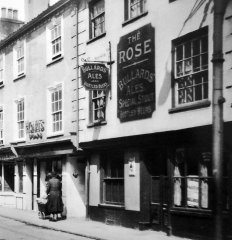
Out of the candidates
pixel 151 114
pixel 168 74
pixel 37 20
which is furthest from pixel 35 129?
pixel 168 74

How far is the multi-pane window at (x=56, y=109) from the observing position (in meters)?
19.6

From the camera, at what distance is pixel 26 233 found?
1421 centimetres

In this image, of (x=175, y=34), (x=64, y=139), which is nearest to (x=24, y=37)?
(x=64, y=139)

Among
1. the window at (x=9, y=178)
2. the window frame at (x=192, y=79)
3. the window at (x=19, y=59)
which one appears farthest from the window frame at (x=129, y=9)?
the window at (x=9, y=178)

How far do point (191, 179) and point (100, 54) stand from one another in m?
6.03

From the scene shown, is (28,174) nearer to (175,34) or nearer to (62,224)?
(62,224)

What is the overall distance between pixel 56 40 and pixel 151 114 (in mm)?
7691

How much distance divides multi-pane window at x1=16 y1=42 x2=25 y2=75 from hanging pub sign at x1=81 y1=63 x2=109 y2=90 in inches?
334

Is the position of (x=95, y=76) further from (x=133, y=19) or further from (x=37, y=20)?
(x=37, y=20)

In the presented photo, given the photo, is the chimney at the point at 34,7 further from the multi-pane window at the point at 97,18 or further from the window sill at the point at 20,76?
the multi-pane window at the point at 97,18

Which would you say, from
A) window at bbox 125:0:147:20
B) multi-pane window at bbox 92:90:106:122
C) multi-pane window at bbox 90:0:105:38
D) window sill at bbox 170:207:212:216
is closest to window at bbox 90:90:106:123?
multi-pane window at bbox 92:90:106:122

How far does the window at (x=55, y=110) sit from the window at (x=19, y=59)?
11.9ft

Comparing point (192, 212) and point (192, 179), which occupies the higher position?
point (192, 179)

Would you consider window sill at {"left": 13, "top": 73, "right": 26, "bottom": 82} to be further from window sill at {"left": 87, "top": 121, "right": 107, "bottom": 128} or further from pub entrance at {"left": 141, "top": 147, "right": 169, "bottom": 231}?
pub entrance at {"left": 141, "top": 147, "right": 169, "bottom": 231}
